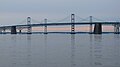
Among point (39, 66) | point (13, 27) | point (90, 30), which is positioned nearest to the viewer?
point (39, 66)

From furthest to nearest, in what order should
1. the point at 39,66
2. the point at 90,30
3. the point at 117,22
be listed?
the point at 90,30
the point at 117,22
the point at 39,66

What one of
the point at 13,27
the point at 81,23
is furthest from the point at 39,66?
the point at 13,27

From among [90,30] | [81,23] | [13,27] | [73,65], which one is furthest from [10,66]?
[90,30]

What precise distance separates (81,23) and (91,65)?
67.7 metres

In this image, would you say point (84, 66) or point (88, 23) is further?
point (88, 23)

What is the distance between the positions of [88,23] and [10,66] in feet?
233

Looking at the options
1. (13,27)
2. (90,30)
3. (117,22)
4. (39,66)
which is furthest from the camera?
(90,30)

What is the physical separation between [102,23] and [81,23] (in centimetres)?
545

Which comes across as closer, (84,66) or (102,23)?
(84,66)

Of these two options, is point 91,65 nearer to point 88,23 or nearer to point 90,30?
point 88,23

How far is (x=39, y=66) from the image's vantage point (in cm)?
876

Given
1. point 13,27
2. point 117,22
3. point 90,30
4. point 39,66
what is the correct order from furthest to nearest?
point 90,30 → point 13,27 → point 117,22 → point 39,66

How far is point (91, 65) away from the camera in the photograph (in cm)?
898

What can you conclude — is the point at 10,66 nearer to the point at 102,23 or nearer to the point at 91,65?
the point at 91,65
